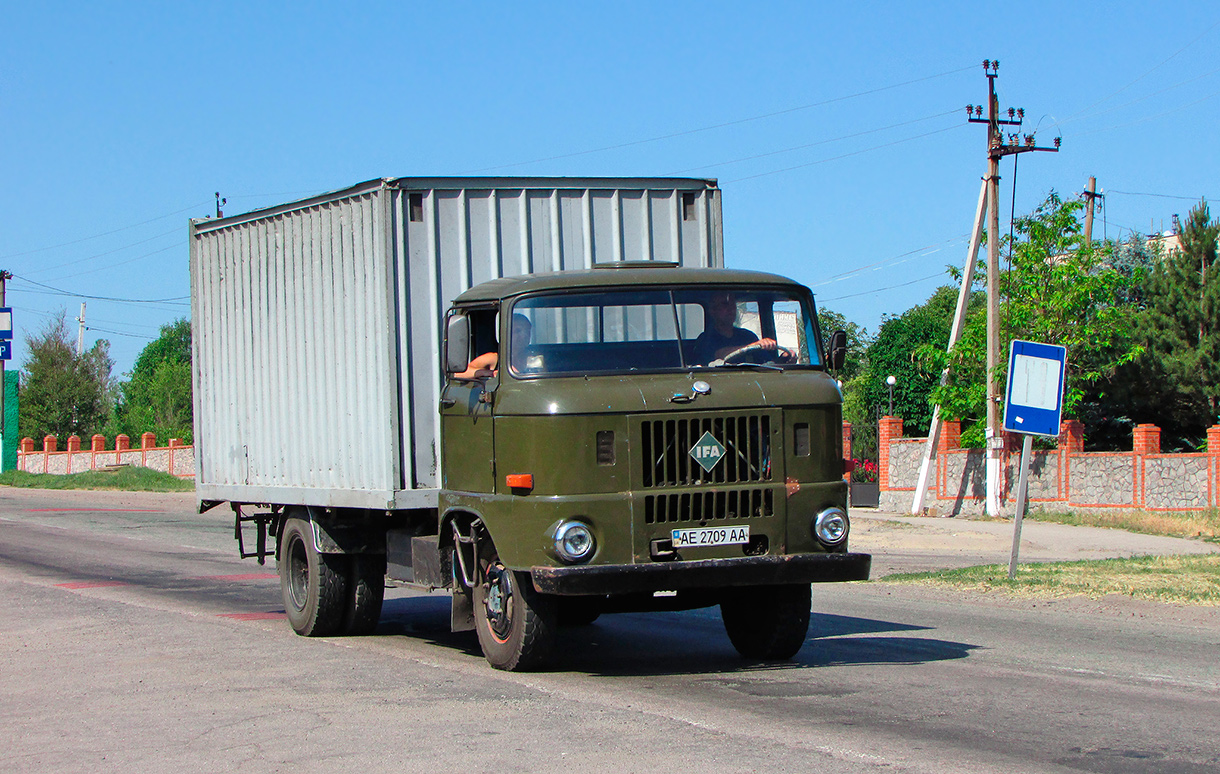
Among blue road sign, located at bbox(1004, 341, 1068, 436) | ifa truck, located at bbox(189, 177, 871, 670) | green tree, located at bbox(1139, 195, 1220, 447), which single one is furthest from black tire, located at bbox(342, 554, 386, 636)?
green tree, located at bbox(1139, 195, 1220, 447)

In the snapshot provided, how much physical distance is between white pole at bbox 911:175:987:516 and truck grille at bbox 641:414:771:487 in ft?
83.6

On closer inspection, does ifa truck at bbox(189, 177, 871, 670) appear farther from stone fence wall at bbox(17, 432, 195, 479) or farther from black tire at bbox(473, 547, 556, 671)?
stone fence wall at bbox(17, 432, 195, 479)

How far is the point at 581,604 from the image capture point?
331 inches

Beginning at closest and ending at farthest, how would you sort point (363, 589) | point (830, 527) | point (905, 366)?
1. point (830, 527)
2. point (363, 589)
3. point (905, 366)

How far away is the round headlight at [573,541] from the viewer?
766 cm

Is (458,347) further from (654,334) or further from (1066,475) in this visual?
(1066,475)

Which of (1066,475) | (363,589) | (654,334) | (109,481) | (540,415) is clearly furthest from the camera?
(109,481)

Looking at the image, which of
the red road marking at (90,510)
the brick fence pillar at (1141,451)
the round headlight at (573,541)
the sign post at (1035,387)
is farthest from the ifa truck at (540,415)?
the red road marking at (90,510)

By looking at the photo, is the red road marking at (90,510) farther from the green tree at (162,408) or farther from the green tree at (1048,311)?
the green tree at (162,408)

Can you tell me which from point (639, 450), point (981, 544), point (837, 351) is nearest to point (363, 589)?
point (639, 450)

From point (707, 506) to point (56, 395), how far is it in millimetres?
69207

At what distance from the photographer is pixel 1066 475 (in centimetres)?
3028

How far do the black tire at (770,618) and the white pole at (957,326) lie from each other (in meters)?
24.5

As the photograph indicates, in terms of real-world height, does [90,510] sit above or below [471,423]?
below
